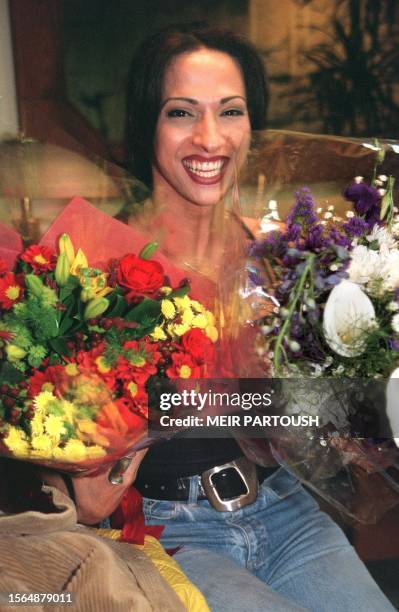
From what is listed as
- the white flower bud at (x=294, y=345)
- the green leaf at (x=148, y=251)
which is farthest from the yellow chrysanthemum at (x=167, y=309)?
the white flower bud at (x=294, y=345)

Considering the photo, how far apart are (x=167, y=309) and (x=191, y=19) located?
1.94 ft

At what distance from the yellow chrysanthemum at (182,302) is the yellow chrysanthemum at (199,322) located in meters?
0.03

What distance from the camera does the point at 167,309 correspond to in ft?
4.09

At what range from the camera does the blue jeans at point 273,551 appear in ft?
4.28

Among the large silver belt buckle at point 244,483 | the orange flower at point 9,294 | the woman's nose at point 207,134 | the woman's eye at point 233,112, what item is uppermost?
the woman's eye at point 233,112

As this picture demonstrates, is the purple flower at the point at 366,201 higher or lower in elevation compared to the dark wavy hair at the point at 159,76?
lower

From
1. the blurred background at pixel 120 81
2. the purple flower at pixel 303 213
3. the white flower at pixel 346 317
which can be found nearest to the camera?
the white flower at pixel 346 317

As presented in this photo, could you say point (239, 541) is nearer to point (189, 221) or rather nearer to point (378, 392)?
point (378, 392)

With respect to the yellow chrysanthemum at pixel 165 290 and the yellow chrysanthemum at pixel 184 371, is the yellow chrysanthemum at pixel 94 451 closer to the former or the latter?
the yellow chrysanthemum at pixel 184 371

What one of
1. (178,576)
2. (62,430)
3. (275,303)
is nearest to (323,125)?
(275,303)

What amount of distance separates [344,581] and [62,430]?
61 cm

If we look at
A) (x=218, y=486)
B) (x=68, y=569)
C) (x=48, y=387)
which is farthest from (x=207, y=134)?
(x=68, y=569)

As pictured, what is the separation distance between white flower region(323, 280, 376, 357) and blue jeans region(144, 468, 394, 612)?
0.45 meters

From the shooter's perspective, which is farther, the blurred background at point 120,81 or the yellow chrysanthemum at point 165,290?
the blurred background at point 120,81
